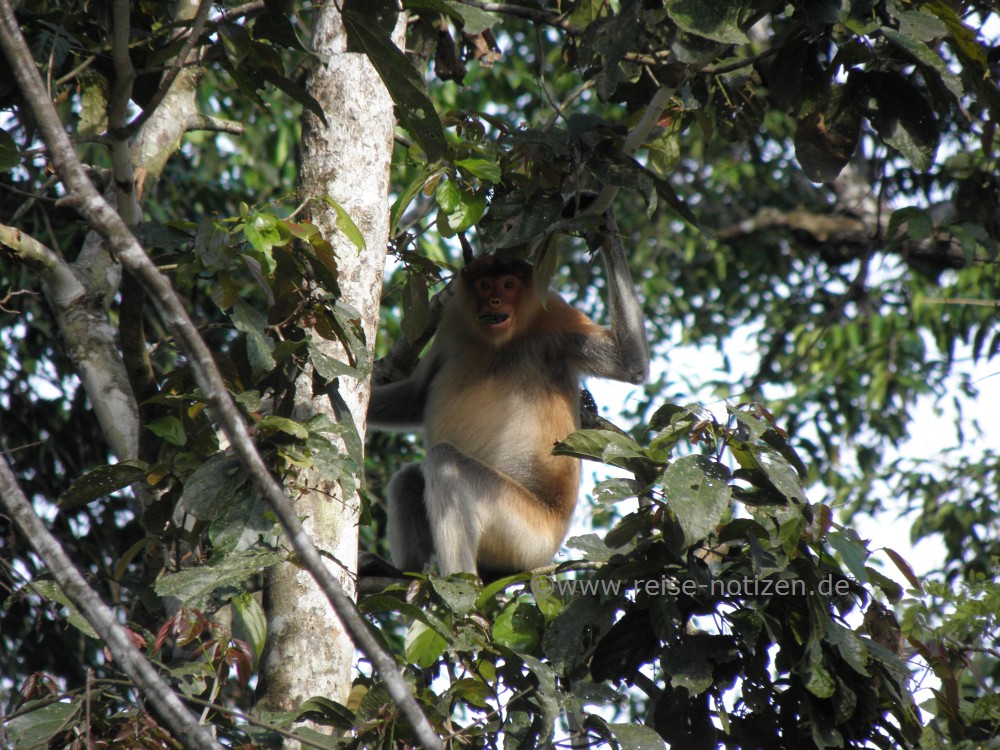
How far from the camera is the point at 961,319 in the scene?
7684 mm

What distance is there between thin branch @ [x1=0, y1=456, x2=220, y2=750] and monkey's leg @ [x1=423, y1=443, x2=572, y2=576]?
2.44m

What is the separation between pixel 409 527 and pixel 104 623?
3.07 metres

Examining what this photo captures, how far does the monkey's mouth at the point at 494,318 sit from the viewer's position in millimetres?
5176

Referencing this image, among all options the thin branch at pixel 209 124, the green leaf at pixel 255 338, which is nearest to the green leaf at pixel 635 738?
the green leaf at pixel 255 338

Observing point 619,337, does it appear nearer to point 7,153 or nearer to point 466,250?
point 466,250

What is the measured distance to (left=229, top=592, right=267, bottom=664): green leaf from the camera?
A: 2951mm

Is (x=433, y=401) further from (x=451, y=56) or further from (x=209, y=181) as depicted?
(x=209, y=181)

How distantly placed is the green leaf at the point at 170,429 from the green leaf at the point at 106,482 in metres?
0.11

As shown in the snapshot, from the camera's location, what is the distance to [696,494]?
2.66 metres

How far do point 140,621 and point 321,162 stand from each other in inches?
72.5

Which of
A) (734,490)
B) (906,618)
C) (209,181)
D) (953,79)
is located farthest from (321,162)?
(209,181)

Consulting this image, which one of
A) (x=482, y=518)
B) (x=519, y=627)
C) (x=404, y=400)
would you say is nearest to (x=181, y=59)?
(x=519, y=627)

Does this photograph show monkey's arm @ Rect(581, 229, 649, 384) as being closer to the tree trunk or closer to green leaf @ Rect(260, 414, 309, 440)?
the tree trunk

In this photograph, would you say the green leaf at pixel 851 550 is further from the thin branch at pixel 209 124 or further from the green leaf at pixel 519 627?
the thin branch at pixel 209 124
